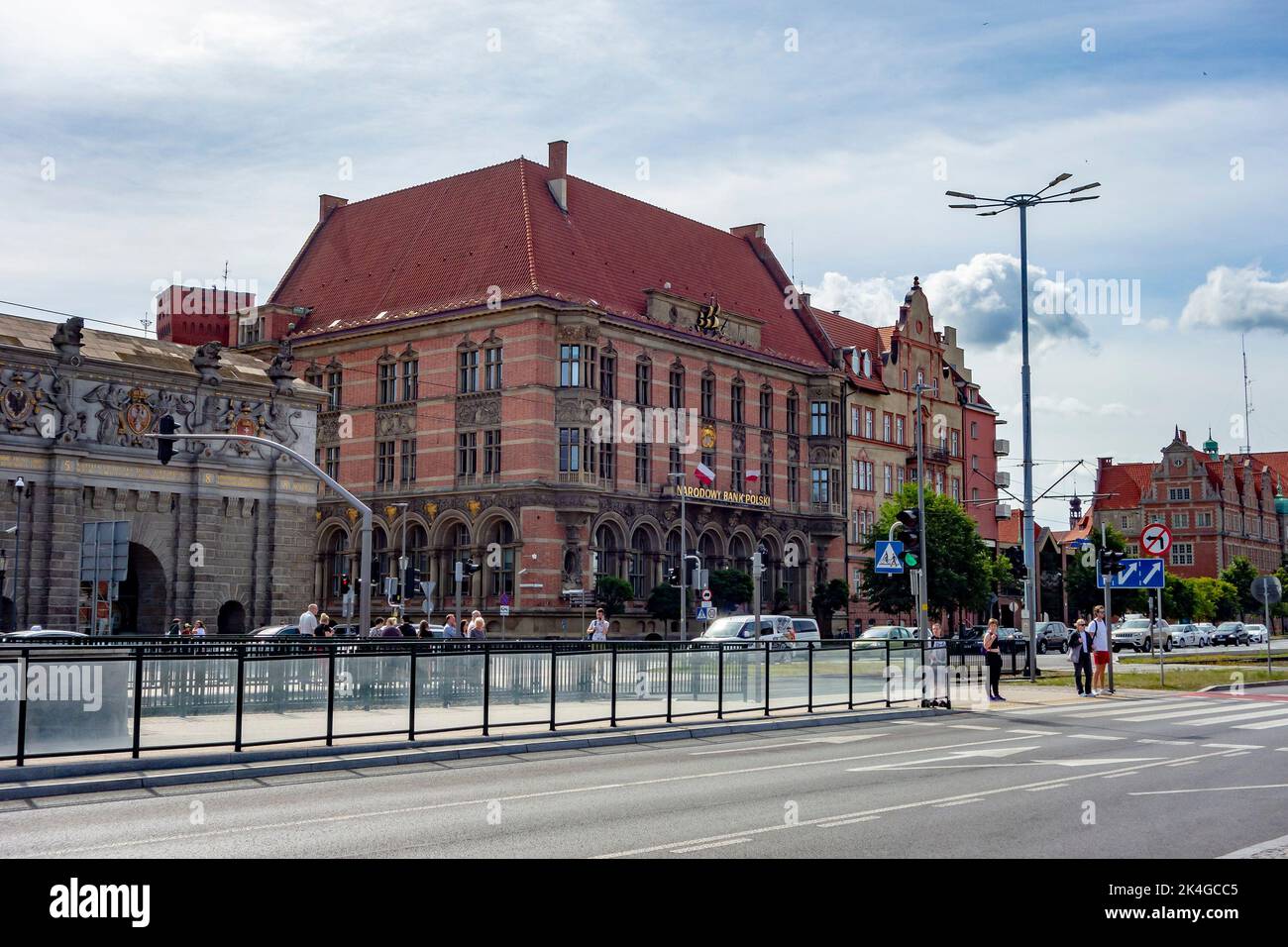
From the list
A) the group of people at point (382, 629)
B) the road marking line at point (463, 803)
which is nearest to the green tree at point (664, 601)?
the group of people at point (382, 629)

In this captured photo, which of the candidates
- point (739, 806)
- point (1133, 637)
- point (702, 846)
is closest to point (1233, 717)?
point (739, 806)

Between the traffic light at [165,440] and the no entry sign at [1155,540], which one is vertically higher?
the traffic light at [165,440]

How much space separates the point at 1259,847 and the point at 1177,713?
1624 cm

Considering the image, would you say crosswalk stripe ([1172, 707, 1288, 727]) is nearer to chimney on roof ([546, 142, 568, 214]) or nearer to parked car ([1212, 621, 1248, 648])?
chimney on roof ([546, 142, 568, 214])

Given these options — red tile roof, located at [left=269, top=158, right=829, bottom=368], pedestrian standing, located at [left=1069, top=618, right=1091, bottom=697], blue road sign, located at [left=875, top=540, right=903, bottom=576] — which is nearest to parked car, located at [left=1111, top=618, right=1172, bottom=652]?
red tile roof, located at [left=269, top=158, right=829, bottom=368]

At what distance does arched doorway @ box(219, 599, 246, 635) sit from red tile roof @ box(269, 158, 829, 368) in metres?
20.0

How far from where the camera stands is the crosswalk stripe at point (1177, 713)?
2397cm

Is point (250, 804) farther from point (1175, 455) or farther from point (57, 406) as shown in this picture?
point (1175, 455)

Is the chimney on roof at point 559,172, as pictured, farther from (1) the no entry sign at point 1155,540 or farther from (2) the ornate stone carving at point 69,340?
(1) the no entry sign at point 1155,540

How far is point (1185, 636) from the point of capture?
77375mm

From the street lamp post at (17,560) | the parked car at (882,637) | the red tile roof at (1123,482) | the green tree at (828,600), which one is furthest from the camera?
the red tile roof at (1123,482)

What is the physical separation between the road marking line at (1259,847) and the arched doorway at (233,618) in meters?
38.8

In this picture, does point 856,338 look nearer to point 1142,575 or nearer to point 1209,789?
point 1142,575
